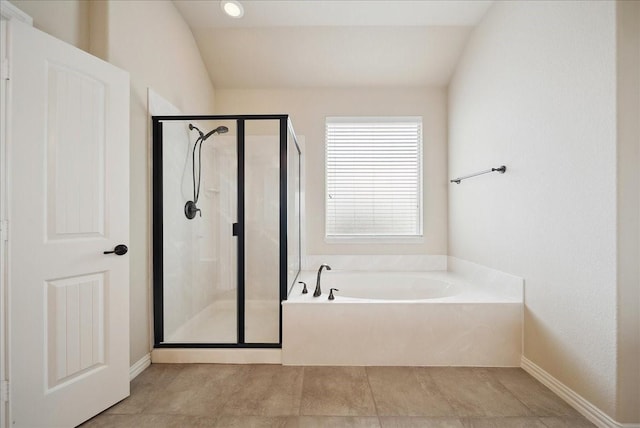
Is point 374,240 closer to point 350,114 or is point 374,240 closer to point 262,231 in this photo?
point 350,114

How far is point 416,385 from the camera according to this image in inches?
78.4

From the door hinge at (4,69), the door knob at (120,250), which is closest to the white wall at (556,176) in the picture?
the door knob at (120,250)

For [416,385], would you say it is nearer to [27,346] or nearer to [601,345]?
[601,345]

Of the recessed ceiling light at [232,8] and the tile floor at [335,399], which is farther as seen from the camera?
the recessed ceiling light at [232,8]

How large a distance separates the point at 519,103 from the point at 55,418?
10.7 feet

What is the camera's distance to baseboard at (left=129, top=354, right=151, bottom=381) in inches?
81.9

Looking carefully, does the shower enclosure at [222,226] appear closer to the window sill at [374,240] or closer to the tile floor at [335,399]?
the tile floor at [335,399]

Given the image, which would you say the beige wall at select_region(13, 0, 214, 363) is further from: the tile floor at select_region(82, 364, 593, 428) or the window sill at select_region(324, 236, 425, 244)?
the window sill at select_region(324, 236, 425, 244)

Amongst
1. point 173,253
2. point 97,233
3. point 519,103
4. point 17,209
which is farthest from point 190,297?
point 519,103

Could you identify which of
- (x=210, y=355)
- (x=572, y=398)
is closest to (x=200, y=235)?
(x=210, y=355)

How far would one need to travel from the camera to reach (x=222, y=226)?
7.82ft

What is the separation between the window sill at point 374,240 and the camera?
11.5ft

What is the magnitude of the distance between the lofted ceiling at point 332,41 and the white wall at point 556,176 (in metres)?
0.44

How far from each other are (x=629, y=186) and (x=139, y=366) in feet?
9.80
